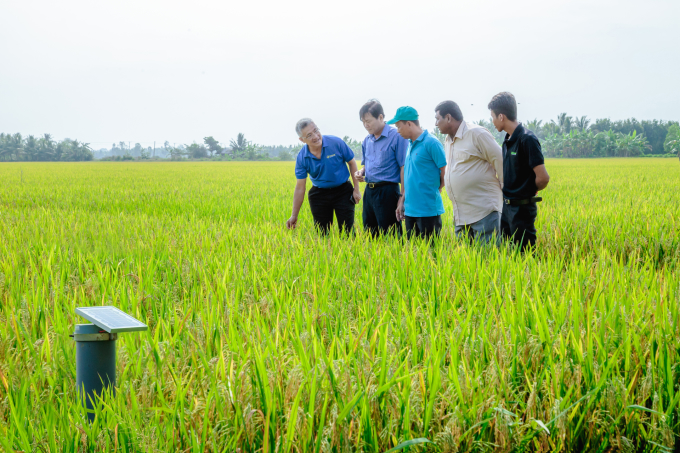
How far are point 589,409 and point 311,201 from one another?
4025 millimetres

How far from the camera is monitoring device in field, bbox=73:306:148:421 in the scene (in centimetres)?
122

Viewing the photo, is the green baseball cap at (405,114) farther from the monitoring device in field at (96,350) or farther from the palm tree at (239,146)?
the palm tree at (239,146)

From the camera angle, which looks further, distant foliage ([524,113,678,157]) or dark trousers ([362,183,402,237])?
distant foliage ([524,113,678,157])

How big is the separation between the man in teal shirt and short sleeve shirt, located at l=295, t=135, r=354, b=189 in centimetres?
87

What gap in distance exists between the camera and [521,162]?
3605 mm

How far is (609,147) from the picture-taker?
225 ft

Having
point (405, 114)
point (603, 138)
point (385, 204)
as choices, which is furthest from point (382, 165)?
point (603, 138)

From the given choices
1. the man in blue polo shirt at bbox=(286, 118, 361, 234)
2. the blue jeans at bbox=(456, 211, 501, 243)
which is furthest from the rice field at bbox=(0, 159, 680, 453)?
the man in blue polo shirt at bbox=(286, 118, 361, 234)

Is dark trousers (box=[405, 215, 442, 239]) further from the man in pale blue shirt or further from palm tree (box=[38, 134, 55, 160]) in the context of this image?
palm tree (box=[38, 134, 55, 160])

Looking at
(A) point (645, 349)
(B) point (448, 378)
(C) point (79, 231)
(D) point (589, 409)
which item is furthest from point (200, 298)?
(C) point (79, 231)

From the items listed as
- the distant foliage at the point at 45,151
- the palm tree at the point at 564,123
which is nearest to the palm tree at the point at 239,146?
the distant foliage at the point at 45,151

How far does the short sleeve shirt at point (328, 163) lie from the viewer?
16.2 feet

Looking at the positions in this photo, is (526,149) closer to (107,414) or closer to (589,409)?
(589,409)

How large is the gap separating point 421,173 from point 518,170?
0.88 m
